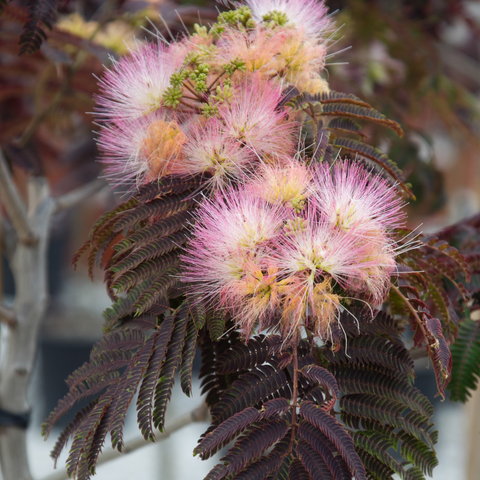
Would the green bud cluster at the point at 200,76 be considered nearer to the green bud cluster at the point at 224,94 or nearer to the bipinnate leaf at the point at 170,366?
the green bud cluster at the point at 224,94

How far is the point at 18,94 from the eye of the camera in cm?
127

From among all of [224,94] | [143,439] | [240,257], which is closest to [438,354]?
[240,257]

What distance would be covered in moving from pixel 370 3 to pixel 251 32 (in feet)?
3.27

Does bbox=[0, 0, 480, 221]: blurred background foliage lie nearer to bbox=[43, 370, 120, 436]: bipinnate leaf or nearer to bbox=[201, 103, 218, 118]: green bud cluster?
bbox=[201, 103, 218, 118]: green bud cluster

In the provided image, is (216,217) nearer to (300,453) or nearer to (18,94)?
(300,453)

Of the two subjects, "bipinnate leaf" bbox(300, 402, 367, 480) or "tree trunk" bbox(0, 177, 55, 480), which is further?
"tree trunk" bbox(0, 177, 55, 480)

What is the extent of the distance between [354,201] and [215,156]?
0.12m

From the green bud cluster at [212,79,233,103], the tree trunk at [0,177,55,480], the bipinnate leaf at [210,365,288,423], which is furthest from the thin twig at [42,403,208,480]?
the green bud cluster at [212,79,233,103]

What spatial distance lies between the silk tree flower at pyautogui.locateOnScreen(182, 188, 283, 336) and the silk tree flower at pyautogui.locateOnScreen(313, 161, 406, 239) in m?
0.04

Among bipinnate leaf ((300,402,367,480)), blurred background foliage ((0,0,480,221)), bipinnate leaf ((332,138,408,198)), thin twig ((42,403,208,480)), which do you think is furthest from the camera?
blurred background foliage ((0,0,480,221))

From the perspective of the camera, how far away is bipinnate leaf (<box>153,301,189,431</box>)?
15.1 inches

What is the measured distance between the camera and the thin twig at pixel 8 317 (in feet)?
2.63

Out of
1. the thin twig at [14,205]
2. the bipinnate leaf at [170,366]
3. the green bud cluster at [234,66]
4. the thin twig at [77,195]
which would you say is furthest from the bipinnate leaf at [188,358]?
the thin twig at [77,195]

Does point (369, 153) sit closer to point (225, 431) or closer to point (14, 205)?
point (225, 431)
